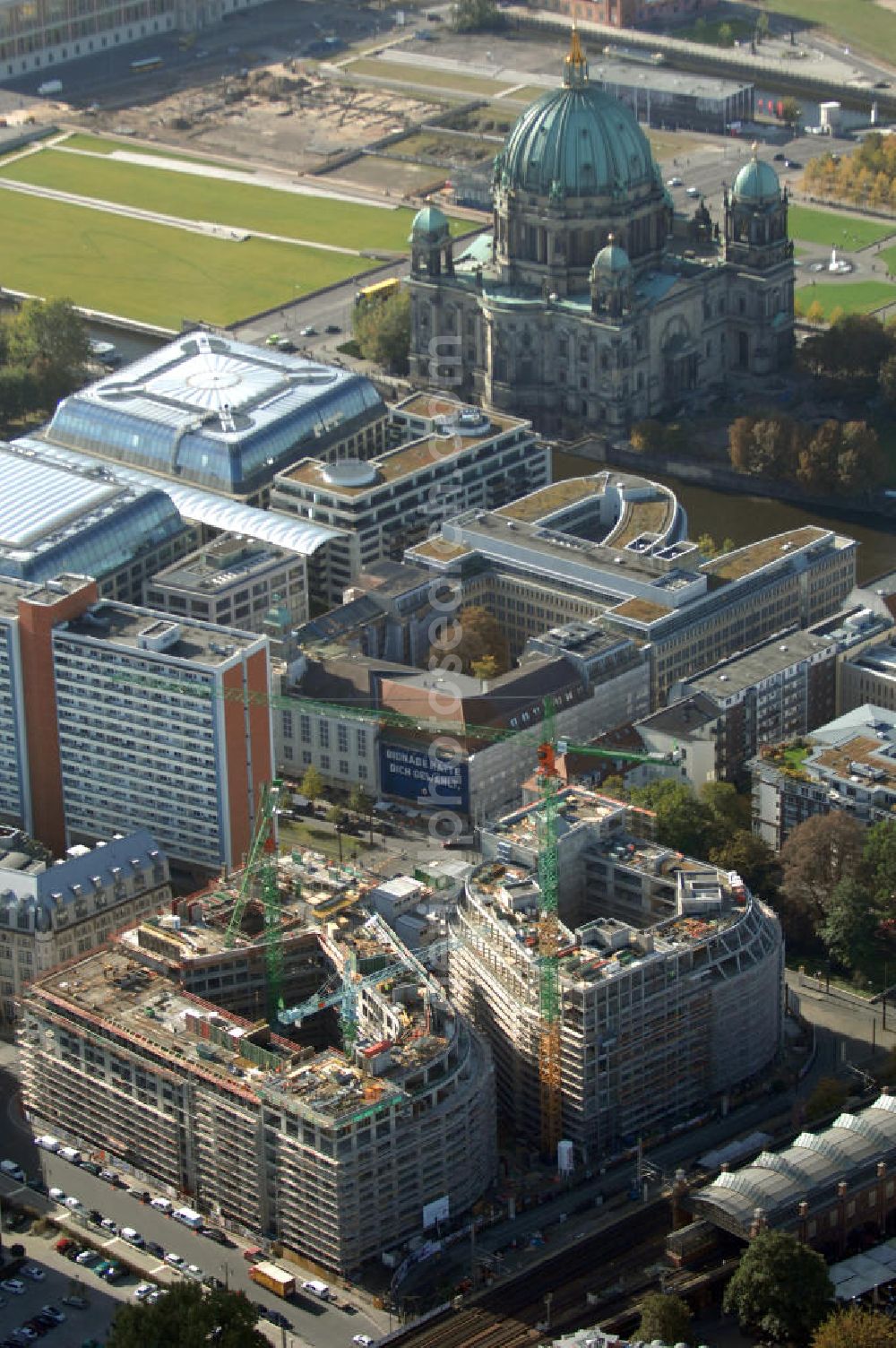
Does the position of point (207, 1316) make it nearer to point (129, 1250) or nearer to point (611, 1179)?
point (129, 1250)

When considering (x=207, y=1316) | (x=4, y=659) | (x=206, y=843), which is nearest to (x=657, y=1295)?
(x=207, y=1316)

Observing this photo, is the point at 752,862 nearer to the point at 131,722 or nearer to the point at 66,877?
the point at 131,722

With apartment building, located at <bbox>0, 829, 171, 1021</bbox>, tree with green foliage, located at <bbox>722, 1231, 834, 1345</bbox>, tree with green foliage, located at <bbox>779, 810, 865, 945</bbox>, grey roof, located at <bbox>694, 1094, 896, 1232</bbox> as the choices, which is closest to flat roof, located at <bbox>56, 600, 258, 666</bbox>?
apartment building, located at <bbox>0, 829, 171, 1021</bbox>

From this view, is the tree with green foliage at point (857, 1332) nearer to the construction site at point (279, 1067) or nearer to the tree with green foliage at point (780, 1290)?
the tree with green foliage at point (780, 1290)

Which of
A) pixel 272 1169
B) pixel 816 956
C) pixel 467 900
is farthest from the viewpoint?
pixel 816 956

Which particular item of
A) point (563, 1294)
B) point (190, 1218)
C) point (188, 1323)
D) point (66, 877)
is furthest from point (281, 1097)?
point (66, 877)
